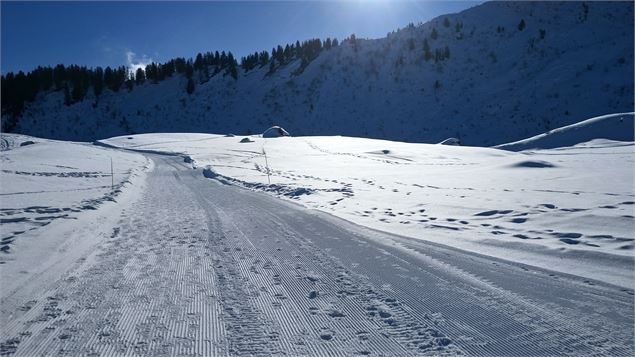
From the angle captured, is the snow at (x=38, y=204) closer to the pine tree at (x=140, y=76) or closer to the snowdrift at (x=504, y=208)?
the snowdrift at (x=504, y=208)

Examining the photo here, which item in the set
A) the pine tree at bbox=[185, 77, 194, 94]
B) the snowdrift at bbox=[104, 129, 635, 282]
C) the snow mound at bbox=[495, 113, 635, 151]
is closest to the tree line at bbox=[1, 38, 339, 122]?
the pine tree at bbox=[185, 77, 194, 94]

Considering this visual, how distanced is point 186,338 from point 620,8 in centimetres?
9159

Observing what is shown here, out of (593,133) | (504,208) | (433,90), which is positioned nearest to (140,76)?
(433,90)

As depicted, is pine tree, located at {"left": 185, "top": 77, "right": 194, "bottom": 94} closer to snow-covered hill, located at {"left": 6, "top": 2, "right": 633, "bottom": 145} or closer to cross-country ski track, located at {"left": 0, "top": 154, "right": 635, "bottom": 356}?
snow-covered hill, located at {"left": 6, "top": 2, "right": 633, "bottom": 145}

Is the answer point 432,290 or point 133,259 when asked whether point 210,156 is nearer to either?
point 133,259

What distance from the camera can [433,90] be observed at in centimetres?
6706

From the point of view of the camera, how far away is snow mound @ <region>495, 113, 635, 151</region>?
35.0 metres

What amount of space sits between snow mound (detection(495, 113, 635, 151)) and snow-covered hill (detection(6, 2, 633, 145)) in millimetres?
16958

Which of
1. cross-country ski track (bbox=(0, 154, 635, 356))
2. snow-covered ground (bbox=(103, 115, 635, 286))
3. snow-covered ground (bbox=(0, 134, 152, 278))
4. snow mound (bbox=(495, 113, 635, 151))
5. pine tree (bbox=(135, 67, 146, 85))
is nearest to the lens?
cross-country ski track (bbox=(0, 154, 635, 356))

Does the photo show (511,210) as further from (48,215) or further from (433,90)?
(433,90)

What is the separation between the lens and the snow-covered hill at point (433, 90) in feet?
188

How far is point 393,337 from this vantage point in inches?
130

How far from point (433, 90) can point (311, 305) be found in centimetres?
6741

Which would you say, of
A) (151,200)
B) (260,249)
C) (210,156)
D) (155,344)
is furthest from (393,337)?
(210,156)
